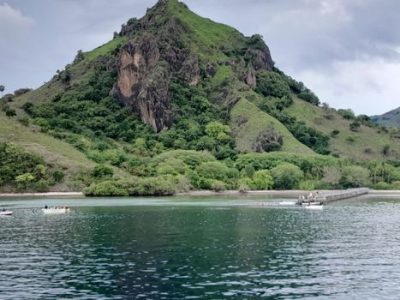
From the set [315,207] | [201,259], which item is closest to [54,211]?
[315,207]

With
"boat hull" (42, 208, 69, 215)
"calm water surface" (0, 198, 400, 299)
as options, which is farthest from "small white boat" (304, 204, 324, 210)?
"boat hull" (42, 208, 69, 215)

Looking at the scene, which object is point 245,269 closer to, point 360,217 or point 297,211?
point 360,217

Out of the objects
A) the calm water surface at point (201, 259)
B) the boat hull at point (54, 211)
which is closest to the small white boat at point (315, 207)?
the calm water surface at point (201, 259)

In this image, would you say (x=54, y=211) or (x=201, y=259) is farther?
(x=54, y=211)

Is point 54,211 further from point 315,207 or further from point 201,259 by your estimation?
point 201,259

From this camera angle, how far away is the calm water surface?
53.3 metres

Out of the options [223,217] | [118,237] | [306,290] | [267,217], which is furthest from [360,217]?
[306,290]

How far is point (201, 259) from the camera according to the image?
69.0 m

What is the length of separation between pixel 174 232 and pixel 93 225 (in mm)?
20720

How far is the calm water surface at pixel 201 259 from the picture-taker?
5328 centimetres

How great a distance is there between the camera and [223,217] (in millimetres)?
125812

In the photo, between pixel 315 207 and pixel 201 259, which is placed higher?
pixel 315 207

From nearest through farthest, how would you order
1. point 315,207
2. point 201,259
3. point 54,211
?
point 201,259 → point 54,211 → point 315,207

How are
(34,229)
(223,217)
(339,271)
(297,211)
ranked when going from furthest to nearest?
(297,211) → (223,217) → (34,229) → (339,271)
